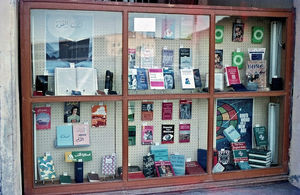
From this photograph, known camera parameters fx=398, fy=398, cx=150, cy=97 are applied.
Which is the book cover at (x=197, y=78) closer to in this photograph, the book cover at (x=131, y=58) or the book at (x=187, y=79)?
the book at (x=187, y=79)

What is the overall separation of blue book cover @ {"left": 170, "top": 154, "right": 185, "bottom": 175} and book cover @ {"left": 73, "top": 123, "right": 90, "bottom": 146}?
984mm

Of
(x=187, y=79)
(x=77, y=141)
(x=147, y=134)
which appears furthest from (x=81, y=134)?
(x=187, y=79)

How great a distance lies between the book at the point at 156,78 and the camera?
4.37 metres

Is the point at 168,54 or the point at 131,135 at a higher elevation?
the point at 168,54

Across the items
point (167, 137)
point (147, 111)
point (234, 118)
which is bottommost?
point (167, 137)

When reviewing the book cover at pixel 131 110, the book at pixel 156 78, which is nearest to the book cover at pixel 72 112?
the book cover at pixel 131 110

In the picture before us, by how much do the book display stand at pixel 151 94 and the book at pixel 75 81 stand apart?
0.01 meters

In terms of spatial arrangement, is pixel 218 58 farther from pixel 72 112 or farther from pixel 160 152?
pixel 72 112

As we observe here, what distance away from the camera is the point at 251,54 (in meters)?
4.75

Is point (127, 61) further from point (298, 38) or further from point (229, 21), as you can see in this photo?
point (298, 38)

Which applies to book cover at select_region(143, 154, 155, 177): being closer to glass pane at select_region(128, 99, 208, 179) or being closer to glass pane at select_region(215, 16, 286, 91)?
glass pane at select_region(128, 99, 208, 179)

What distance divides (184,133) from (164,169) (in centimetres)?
50

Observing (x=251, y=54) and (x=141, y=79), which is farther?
(x=251, y=54)

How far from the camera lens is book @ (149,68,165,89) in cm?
437
